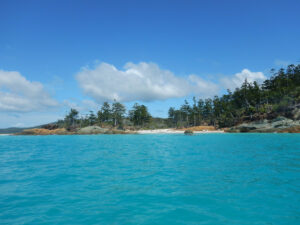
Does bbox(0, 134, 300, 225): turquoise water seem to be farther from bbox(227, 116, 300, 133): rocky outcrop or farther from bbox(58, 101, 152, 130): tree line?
bbox(58, 101, 152, 130): tree line

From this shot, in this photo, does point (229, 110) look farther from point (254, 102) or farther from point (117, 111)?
point (117, 111)

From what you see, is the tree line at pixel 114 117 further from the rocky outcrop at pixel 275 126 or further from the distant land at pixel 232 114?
the rocky outcrop at pixel 275 126

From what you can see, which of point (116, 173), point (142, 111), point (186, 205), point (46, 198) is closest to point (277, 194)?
point (186, 205)

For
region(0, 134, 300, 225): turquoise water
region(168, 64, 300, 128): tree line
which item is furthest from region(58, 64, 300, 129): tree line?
region(0, 134, 300, 225): turquoise water

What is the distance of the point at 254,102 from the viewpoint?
91.8m

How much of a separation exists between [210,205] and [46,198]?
6.74 meters

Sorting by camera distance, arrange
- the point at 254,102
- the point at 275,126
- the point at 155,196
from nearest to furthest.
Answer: the point at 155,196 < the point at 275,126 < the point at 254,102

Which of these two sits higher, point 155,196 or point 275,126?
point 275,126

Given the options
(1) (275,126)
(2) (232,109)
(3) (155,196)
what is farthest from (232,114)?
(3) (155,196)

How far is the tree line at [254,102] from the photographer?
7744 cm

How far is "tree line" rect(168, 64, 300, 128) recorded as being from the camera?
254 feet

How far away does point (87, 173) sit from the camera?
12648 millimetres

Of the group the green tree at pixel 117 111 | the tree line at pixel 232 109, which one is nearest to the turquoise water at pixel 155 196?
the tree line at pixel 232 109

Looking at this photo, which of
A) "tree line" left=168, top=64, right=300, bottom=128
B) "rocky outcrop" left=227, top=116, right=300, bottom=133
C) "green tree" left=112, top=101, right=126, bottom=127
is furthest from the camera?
"green tree" left=112, top=101, right=126, bottom=127
